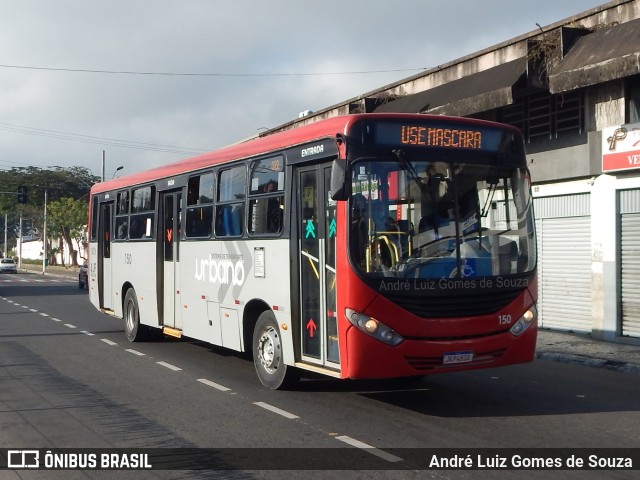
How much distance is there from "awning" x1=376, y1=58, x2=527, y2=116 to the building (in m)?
0.04

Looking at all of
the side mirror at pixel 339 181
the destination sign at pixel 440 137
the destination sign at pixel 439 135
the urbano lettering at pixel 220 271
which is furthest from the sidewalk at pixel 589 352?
the side mirror at pixel 339 181

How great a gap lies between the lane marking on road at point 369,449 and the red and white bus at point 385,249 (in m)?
0.74

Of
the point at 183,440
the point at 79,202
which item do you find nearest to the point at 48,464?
the point at 183,440

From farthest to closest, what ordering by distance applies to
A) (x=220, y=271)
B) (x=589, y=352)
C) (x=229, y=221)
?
(x=589, y=352)
(x=220, y=271)
(x=229, y=221)

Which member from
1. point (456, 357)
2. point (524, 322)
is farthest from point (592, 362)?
point (456, 357)

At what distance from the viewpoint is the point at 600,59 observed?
49.9 feet

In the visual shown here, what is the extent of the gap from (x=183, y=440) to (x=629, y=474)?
13.2ft

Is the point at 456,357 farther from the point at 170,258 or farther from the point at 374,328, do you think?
the point at 170,258

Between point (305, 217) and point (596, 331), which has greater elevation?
point (305, 217)

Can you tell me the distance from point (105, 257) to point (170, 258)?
420 centimetres

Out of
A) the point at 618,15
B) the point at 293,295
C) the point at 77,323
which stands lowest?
the point at 77,323

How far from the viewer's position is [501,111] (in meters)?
19.0

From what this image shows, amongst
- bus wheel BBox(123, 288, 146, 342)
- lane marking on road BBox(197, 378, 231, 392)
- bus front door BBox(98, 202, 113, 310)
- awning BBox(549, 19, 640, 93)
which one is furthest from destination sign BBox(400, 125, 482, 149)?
bus front door BBox(98, 202, 113, 310)

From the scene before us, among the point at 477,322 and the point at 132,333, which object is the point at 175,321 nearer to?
the point at 132,333
